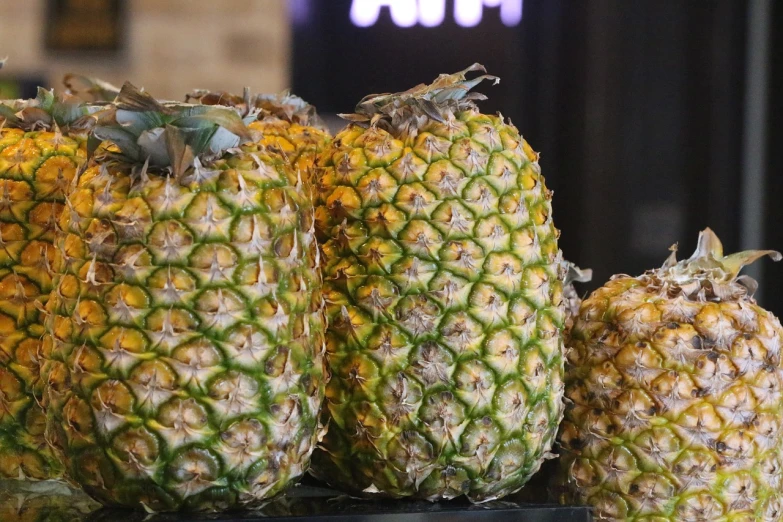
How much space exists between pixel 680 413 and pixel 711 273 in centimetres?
21

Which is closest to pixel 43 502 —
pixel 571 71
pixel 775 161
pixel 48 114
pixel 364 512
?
pixel 364 512

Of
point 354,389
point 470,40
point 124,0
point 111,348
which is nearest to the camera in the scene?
point 111,348

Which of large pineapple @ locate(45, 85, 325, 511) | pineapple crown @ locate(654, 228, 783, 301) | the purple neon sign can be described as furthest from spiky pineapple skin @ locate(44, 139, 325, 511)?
the purple neon sign

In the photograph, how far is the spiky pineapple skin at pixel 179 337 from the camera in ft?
2.83

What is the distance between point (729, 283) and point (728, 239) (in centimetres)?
226

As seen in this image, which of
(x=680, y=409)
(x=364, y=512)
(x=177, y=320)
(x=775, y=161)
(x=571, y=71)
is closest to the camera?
(x=177, y=320)

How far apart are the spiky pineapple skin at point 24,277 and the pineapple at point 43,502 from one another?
0.13ft

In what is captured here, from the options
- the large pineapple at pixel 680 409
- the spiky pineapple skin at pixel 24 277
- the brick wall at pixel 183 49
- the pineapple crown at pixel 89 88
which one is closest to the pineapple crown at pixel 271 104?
the pineapple crown at pixel 89 88

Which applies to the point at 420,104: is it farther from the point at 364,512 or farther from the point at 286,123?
the point at 364,512

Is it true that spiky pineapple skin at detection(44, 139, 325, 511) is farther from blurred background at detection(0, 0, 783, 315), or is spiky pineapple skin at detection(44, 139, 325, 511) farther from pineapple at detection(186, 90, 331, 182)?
blurred background at detection(0, 0, 783, 315)

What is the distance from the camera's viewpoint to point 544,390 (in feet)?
3.40

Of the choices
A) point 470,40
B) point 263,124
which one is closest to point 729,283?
point 263,124

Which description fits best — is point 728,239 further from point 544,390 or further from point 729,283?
point 544,390

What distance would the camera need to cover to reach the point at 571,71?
12.0 ft
